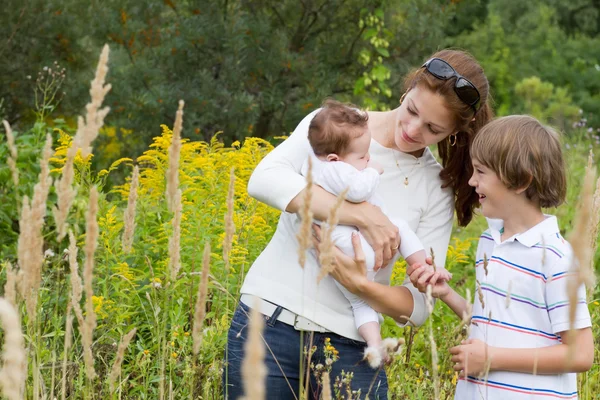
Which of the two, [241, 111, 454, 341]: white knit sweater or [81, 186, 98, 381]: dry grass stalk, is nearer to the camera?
[81, 186, 98, 381]: dry grass stalk

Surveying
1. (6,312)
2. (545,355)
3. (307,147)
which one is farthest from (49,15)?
(6,312)

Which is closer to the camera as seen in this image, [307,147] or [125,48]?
[307,147]

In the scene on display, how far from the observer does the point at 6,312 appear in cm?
87

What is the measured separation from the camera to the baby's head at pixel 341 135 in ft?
A: 8.02

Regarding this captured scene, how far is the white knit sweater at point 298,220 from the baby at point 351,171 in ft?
0.14

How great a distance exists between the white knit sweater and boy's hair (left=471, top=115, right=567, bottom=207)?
21 cm

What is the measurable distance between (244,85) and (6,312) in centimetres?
829

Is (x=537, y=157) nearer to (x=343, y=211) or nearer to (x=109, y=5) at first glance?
(x=343, y=211)

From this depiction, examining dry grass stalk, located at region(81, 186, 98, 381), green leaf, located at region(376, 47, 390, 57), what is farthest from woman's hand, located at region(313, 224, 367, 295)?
green leaf, located at region(376, 47, 390, 57)

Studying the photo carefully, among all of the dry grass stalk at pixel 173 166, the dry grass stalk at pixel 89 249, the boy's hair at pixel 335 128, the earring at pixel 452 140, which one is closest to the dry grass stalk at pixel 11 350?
the dry grass stalk at pixel 89 249

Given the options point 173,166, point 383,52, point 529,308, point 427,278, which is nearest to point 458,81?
point 427,278

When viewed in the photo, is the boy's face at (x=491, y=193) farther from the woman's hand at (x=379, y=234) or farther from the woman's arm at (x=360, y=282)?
the woman's arm at (x=360, y=282)

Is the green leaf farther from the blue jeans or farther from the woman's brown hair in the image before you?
the blue jeans

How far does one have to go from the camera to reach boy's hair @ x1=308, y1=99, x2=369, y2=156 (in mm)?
2439
